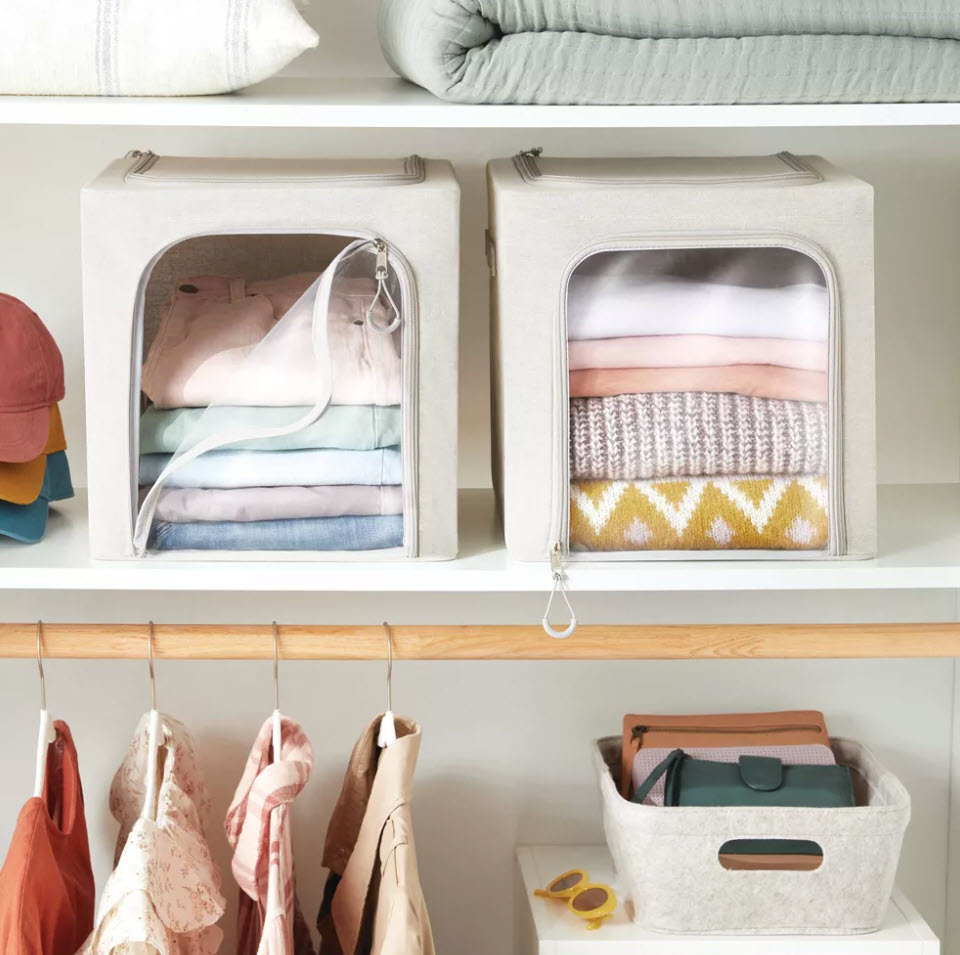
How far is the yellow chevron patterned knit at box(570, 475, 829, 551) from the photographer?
1117 mm

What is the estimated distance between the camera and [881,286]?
1.43 m

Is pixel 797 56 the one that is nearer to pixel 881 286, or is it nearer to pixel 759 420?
pixel 759 420

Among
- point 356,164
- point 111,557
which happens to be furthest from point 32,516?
point 356,164

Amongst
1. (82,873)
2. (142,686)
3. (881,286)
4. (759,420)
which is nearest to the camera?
(759,420)

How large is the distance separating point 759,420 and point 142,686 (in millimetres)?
880

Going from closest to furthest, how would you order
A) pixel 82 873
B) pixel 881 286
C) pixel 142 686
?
1. pixel 82 873
2. pixel 881 286
3. pixel 142 686

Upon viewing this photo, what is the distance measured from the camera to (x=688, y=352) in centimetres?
110

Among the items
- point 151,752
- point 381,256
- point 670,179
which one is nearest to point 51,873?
point 151,752

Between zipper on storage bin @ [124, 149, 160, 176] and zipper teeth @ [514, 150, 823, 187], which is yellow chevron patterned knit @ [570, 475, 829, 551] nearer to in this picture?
zipper teeth @ [514, 150, 823, 187]

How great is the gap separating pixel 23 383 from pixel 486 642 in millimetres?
517

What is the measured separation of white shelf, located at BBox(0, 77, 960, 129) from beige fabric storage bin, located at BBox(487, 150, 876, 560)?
0.20 feet

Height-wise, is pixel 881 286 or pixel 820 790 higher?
pixel 881 286

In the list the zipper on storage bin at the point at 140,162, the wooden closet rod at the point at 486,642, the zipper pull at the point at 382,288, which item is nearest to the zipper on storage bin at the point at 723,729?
the wooden closet rod at the point at 486,642

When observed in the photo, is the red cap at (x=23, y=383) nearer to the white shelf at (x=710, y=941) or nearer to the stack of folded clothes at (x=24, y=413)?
the stack of folded clothes at (x=24, y=413)
